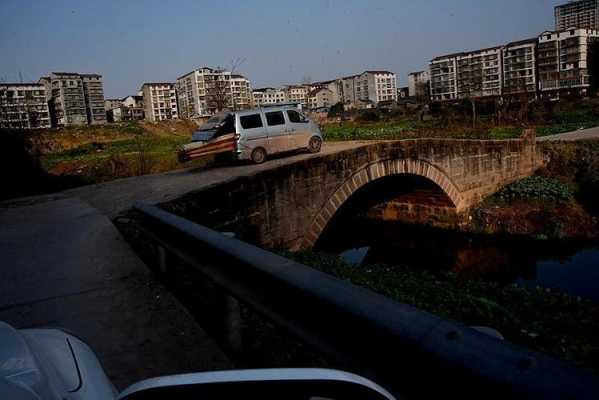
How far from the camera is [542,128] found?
31891 millimetres

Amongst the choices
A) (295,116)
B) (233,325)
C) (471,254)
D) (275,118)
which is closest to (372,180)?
(295,116)

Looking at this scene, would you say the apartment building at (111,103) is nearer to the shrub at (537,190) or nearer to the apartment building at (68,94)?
the apartment building at (68,94)

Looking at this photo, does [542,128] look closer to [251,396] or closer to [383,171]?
[383,171]

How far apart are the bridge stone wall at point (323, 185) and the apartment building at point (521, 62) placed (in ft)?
288

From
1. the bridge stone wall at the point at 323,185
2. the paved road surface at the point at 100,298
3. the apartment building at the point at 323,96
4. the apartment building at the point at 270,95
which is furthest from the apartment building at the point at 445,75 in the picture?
the paved road surface at the point at 100,298

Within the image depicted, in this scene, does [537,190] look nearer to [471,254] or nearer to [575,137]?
[471,254]

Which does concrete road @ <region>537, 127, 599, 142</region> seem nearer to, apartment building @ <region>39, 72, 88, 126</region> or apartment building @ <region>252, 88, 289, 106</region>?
apartment building @ <region>39, 72, 88, 126</region>

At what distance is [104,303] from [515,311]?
5.06 meters

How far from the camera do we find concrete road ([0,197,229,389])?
2.78 metres

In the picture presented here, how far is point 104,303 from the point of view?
150 inches

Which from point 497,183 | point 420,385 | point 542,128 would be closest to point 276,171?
point 420,385

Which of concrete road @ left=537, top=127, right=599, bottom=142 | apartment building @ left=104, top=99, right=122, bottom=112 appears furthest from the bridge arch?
apartment building @ left=104, top=99, right=122, bottom=112

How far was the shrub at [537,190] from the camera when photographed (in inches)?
733

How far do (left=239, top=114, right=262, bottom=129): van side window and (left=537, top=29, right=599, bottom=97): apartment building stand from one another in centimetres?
7991
